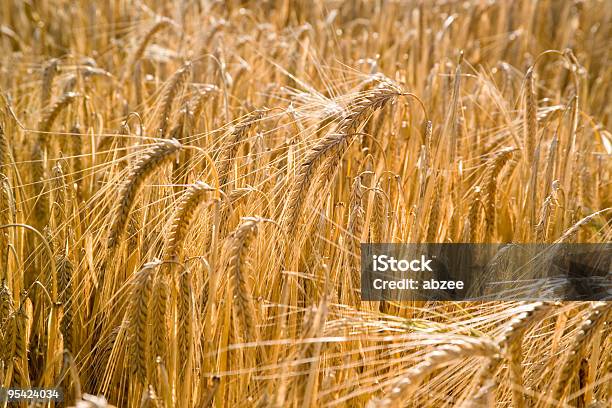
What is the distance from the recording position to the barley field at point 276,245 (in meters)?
1.38

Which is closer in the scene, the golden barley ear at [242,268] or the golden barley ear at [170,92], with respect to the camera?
the golden barley ear at [242,268]

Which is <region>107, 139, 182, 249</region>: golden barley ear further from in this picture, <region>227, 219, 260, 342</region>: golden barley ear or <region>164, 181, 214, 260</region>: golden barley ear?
<region>227, 219, 260, 342</region>: golden barley ear

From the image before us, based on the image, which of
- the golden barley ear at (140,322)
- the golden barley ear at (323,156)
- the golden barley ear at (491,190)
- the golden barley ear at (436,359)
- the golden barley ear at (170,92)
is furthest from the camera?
the golden barley ear at (170,92)

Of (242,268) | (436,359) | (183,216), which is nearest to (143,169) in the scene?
(183,216)

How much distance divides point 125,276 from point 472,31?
3.18 m

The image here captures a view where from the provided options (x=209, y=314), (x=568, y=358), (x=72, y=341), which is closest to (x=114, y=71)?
(x=72, y=341)

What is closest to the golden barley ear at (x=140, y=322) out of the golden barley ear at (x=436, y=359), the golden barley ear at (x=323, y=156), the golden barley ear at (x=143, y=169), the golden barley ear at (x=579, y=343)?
the golden barley ear at (x=143, y=169)

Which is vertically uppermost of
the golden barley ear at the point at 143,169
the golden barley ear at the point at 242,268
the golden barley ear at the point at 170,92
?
the golden barley ear at the point at 170,92

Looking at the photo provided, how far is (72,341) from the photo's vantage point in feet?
5.49

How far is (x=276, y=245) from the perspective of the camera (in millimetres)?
1778

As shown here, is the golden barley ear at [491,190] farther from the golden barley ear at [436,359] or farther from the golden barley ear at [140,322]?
the golden barley ear at [140,322]

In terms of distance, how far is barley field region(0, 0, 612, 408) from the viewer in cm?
138

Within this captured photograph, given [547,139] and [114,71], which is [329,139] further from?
[114,71]

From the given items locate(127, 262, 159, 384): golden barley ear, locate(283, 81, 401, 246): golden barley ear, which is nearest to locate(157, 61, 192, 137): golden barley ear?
locate(283, 81, 401, 246): golden barley ear
